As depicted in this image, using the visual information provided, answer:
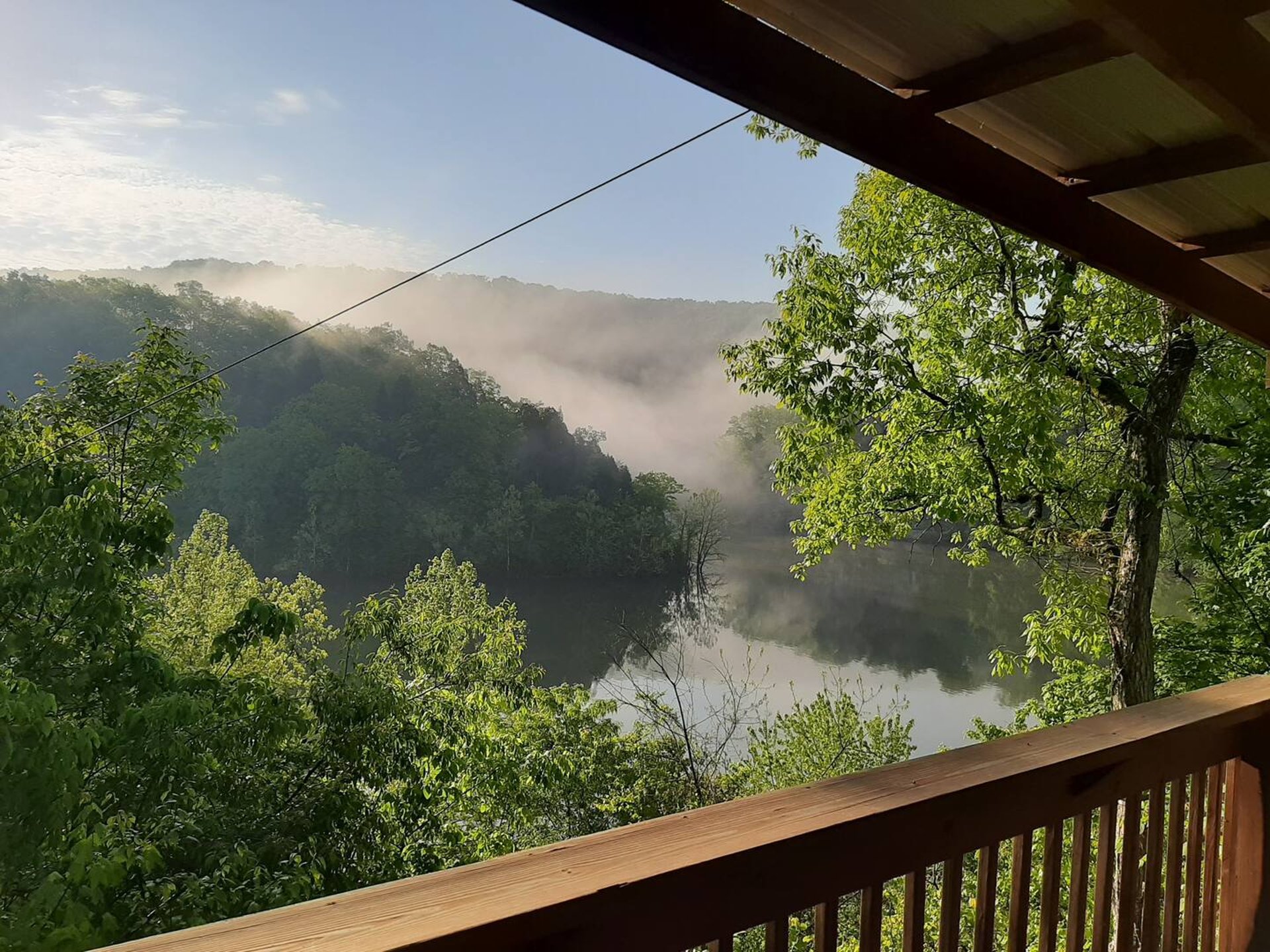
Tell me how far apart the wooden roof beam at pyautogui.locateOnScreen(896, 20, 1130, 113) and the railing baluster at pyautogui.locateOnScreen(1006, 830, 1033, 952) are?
2.66 feet

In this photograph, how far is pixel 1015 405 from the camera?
588 centimetres

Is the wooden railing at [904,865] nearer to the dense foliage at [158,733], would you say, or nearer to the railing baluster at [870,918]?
the railing baluster at [870,918]

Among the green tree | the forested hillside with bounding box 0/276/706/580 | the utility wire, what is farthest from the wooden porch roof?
the forested hillside with bounding box 0/276/706/580

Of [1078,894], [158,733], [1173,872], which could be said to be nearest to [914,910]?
[1078,894]

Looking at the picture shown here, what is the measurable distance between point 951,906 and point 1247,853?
824 millimetres

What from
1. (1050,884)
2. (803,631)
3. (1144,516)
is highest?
(1144,516)

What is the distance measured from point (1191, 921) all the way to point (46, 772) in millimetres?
4258

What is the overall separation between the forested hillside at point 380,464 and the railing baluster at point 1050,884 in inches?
691

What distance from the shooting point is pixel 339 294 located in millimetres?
25375

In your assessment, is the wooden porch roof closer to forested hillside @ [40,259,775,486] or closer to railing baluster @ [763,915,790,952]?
railing baluster @ [763,915,790,952]

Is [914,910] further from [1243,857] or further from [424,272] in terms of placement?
[424,272]

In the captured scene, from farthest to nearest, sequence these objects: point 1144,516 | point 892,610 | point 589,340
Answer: point 589,340 < point 892,610 < point 1144,516

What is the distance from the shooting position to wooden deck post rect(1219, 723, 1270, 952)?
135 cm

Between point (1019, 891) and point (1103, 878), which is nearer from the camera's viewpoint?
point (1019, 891)
